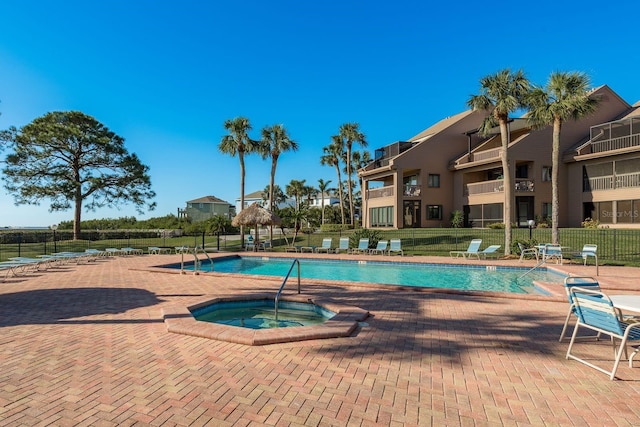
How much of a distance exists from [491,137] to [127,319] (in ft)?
96.7

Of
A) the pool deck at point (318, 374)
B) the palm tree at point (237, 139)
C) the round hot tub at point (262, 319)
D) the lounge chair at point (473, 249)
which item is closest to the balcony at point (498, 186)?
the lounge chair at point (473, 249)

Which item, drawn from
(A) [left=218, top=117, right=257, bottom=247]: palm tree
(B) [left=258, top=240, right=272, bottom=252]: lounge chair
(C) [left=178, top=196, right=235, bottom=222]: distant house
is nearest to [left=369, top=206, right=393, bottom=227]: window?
(B) [left=258, top=240, right=272, bottom=252]: lounge chair

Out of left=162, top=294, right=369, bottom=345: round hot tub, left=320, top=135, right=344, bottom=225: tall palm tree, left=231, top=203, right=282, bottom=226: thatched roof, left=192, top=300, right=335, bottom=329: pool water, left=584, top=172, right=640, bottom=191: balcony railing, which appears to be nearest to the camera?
left=162, top=294, right=369, bottom=345: round hot tub

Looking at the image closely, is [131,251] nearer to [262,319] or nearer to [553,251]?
[262,319]

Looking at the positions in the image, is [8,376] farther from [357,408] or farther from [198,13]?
[198,13]

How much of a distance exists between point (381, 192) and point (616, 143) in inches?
630

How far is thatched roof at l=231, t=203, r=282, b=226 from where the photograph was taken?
21.8m

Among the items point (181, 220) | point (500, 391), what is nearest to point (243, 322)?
point (500, 391)

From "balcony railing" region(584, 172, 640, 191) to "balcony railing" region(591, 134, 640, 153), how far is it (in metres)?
1.85

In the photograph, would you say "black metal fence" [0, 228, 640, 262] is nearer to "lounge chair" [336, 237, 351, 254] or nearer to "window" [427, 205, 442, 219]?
"lounge chair" [336, 237, 351, 254]

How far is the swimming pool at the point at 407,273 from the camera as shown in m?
11.8

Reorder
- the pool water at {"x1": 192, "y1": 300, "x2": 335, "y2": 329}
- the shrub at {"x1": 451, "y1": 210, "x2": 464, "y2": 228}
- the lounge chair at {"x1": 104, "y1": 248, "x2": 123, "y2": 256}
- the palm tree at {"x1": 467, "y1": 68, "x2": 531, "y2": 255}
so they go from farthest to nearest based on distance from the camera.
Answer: the shrub at {"x1": 451, "y1": 210, "x2": 464, "y2": 228}
the lounge chair at {"x1": 104, "y1": 248, "x2": 123, "y2": 256}
the palm tree at {"x1": 467, "y1": 68, "x2": 531, "y2": 255}
the pool water at {"x1": 192, "y1": 300, "x2": 335, "y2": 329}

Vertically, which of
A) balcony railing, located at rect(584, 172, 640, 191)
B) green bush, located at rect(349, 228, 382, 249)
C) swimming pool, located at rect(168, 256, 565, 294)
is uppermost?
balcony railing, located at rect(584, 172, 640, 191)

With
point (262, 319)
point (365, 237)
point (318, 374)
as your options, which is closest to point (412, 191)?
point (365, 237)
